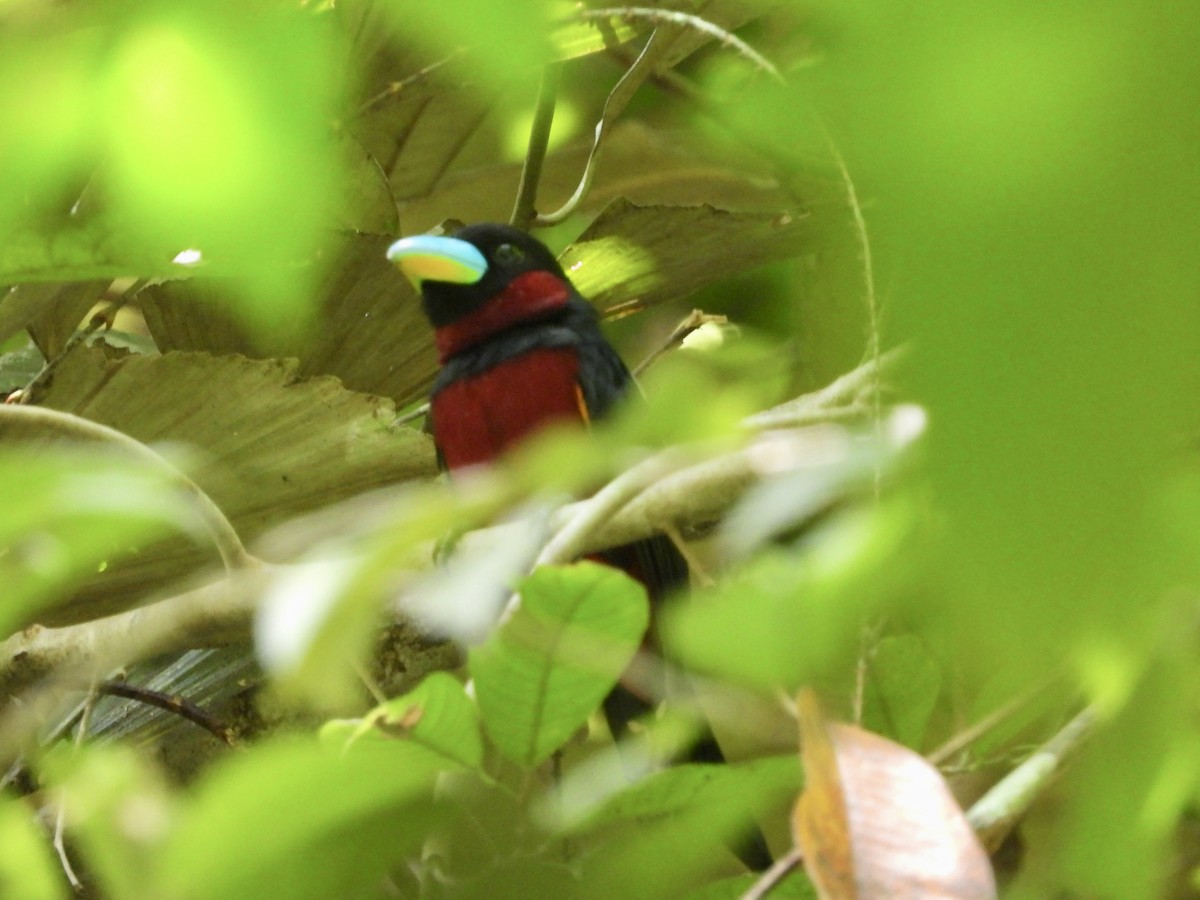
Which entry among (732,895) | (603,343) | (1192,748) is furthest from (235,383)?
(1192,748)

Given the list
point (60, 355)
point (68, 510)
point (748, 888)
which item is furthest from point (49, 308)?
point (68, 510)

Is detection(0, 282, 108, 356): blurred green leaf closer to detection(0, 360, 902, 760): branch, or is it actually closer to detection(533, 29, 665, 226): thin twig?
detection(0, 360, 902, 760): branch

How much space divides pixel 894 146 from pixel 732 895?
2.91 feet

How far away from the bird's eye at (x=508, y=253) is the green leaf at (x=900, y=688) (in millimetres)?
1444

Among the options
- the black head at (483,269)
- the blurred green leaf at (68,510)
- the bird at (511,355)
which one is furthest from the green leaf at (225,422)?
the blurred green leaf at (68,510)

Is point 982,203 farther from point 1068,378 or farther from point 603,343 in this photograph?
point 603,343

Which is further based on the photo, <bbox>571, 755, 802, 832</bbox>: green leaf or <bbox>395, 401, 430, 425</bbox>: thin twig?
<bbox>395, 401, 430, 425</bbox>: thin twig

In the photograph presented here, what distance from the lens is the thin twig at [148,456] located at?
1.07 metres

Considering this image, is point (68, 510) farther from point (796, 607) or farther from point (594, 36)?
point (594, 36)

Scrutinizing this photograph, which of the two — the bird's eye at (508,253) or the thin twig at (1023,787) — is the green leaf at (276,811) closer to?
the thin twig at (1023,787)

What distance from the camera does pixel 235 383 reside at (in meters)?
1.82

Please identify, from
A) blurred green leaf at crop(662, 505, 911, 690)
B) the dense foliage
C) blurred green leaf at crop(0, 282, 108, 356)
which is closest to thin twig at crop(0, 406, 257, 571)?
the dense foliage

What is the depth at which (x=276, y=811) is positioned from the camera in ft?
2.00

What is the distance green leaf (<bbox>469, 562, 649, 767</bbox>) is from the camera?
775mm
